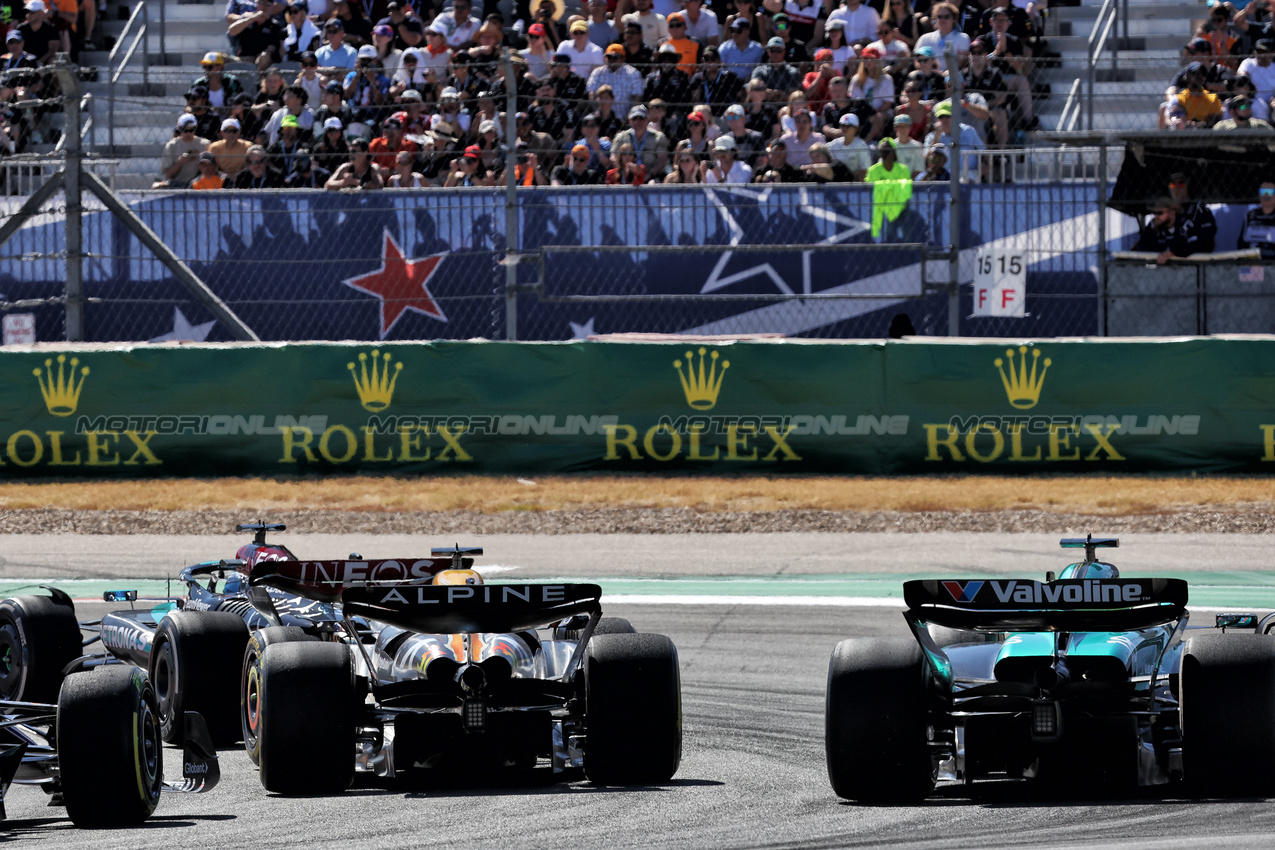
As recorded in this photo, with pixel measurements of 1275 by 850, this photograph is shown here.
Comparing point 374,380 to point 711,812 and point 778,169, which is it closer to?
point 778,169

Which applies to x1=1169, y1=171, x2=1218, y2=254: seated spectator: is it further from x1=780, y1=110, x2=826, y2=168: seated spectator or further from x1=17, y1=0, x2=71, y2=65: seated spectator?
x1=17, y1=0, x2=71, y2=65: seated spectator

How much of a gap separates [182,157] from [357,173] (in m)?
1.73

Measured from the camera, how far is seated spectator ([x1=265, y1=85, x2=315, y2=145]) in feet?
58.4

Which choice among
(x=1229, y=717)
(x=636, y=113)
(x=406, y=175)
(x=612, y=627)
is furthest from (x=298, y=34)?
(x=1229, y=717)

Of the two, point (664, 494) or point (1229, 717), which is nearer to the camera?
point (1229, 717)

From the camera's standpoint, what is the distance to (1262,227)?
56.4ft

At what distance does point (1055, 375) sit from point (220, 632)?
30.8ft

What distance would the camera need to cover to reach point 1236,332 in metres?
17.4

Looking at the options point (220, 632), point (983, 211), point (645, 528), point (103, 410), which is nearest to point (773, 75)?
point (983, 211)

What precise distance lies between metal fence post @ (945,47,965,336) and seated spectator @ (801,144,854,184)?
1.09 m

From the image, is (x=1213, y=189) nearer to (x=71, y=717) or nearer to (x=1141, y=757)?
(x=1141, y=757)

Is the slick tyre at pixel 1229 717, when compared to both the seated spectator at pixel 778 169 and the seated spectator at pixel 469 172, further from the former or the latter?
the seated spectator at pixel 469 172

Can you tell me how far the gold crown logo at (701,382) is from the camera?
15820mm

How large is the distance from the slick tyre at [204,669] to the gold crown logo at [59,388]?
8539 millimetres
